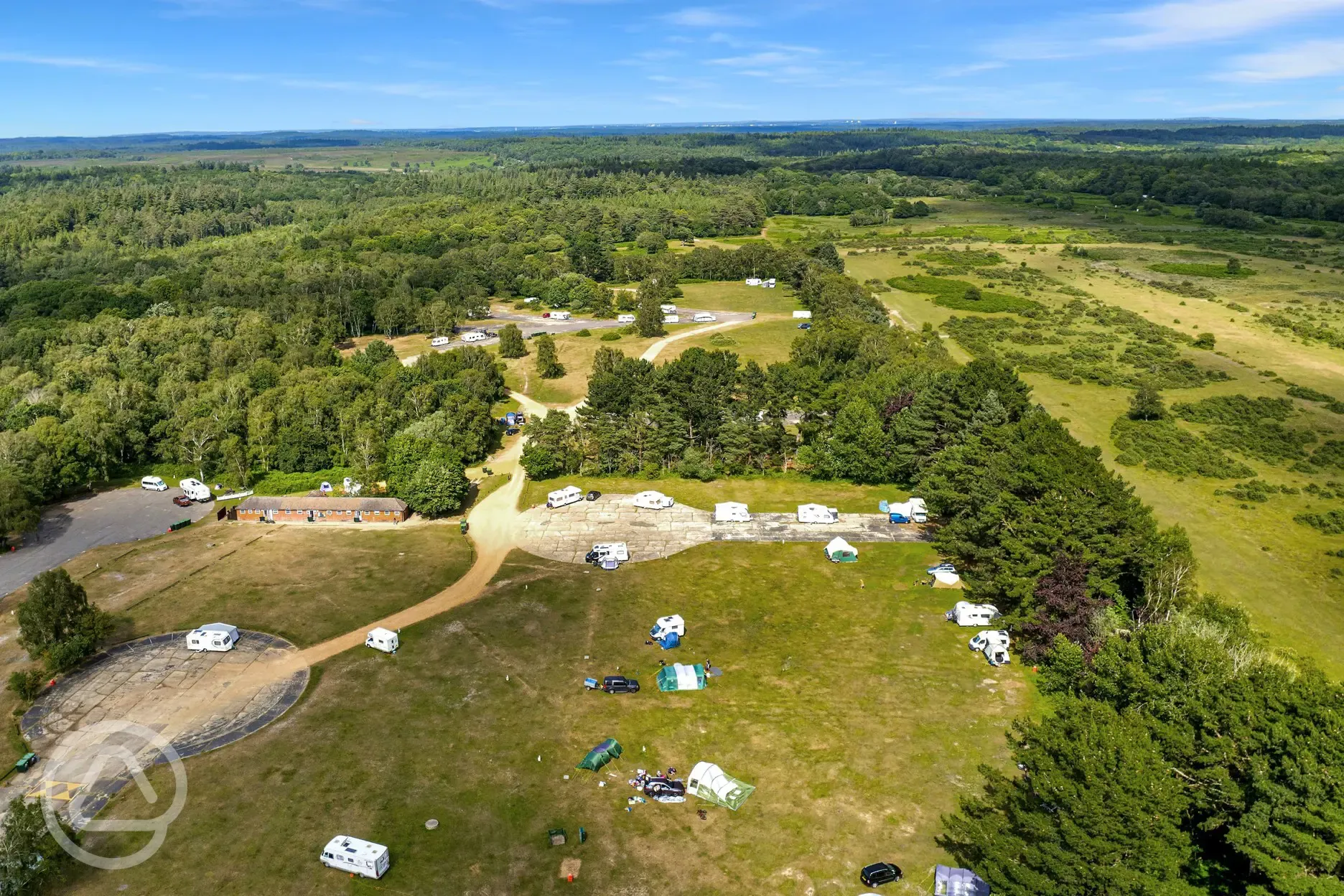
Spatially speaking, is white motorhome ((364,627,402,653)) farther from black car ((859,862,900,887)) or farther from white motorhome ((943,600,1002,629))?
white motorhome ((943,600,1002,629))

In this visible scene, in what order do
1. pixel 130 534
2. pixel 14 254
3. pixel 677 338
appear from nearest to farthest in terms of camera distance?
pixel 130 534 < pixel 677 338 < pixel 14 254

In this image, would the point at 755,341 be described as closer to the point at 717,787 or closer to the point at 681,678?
the point at 681,678

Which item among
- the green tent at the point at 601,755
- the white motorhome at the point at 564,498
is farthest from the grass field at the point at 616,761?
the white motorhome at the point at 564,498

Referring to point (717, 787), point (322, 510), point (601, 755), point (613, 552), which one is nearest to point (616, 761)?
point (601, 755)

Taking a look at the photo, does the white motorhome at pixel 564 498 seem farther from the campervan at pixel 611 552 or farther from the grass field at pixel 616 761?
the grass field at pixel 616 761

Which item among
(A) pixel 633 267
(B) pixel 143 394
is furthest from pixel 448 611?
(A) pixel 633 267

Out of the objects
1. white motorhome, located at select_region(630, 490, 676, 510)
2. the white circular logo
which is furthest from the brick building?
the white circular logo

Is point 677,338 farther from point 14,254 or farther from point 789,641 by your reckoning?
point 14,254

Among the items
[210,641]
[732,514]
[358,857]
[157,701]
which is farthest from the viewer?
[732,514]
